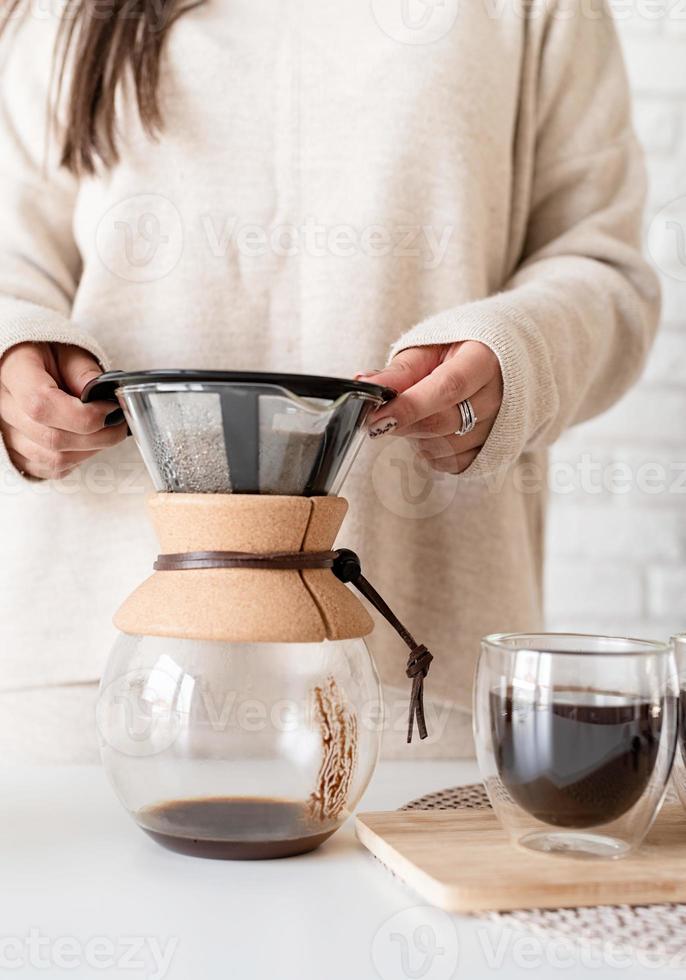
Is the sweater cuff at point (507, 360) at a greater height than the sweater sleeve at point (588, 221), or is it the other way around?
the sweater sleeve at point (588, 221)

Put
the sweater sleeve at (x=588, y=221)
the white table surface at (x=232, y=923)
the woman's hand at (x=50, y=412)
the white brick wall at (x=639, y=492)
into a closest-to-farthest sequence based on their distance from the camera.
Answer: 1. the white table surface at (x=232, y=923)
2. the woman's hand at (x=50, y=412)
3. the sweater sleeve at (x=588, y=221)
4. the white brick wall at (x=639, y=492)

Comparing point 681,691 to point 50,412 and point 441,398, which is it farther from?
point 50,412

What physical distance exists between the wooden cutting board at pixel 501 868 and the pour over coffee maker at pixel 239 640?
0.13 ft

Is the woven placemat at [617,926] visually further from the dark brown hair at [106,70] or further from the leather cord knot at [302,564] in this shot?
the dark brown hair at [106,70]

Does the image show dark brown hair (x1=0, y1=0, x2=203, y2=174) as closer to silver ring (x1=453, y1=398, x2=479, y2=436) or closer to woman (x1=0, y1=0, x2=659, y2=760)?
woman (x1=0, y1=0, x2=659, y2=760)

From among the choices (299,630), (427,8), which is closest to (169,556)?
(299,630)

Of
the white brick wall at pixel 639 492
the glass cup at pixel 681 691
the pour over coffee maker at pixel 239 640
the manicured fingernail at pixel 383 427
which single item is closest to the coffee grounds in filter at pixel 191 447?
the pour over coffee maker at pixel 239 640

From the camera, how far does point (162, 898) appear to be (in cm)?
46

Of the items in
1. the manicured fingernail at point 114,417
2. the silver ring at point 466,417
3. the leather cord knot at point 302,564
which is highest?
the manicured fingernail at point 114,417

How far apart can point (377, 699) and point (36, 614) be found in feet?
1.25

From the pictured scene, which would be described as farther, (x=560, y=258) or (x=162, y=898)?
(x=560, y=258)

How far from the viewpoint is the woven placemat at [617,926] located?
404mm

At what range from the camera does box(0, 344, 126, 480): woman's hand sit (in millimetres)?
618

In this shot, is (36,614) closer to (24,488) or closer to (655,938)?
(24,488)
